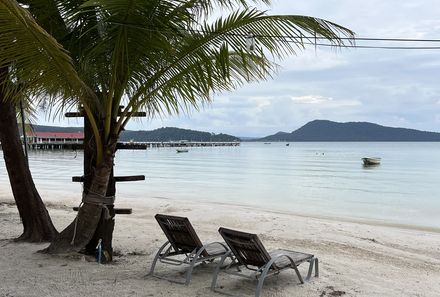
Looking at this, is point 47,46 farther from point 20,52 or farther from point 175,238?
point 175,238

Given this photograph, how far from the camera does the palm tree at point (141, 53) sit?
5.28m

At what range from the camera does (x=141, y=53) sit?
5777 millimetres

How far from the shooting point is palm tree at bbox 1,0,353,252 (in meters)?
5.28

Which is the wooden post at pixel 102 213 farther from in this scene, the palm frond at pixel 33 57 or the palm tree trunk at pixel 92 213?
the palm frond at pixel 33 57

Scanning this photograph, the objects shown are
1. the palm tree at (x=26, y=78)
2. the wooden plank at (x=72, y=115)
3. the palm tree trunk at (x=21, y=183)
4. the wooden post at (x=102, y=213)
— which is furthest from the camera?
the palm tree trunk at (x=21, y=183)

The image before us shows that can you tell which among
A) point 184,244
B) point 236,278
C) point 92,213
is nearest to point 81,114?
point 92,213

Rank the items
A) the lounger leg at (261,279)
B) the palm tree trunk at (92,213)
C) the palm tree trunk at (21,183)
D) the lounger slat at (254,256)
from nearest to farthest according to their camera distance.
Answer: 1. the lounger leg at (261,279)
2. the lounger slat at (254,256)
3. the palm tree trunk at (92,213)
4. the palm tree trunk at (21,183)

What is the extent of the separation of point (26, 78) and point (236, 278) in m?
3.29

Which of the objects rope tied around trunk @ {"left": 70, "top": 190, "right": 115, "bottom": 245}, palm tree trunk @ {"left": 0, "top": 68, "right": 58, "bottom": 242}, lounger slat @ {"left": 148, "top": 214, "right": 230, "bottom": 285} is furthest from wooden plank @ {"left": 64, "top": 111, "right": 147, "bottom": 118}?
lounger slat @ {"left": 148, "top": 214, "right": 230, "bottom": 285}

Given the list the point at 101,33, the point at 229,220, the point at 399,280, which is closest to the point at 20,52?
the point at 101,33

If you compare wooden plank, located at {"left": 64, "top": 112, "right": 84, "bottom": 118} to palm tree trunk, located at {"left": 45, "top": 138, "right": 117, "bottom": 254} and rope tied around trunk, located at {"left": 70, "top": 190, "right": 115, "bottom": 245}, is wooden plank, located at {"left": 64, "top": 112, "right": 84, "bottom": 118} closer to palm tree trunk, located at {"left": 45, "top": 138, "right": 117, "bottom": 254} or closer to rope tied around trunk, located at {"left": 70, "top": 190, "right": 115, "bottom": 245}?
palm tree trunk, located at {"left": 45, "top": 138, "right": 117, "bottom": 254}

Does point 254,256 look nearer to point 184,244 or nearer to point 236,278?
point 236,278

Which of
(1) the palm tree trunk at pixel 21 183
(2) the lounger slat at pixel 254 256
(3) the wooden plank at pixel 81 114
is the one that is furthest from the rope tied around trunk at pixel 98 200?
(2) the lounger slat at pixel 254 256

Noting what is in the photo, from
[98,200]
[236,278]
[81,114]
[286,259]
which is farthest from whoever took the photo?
[81,114]
